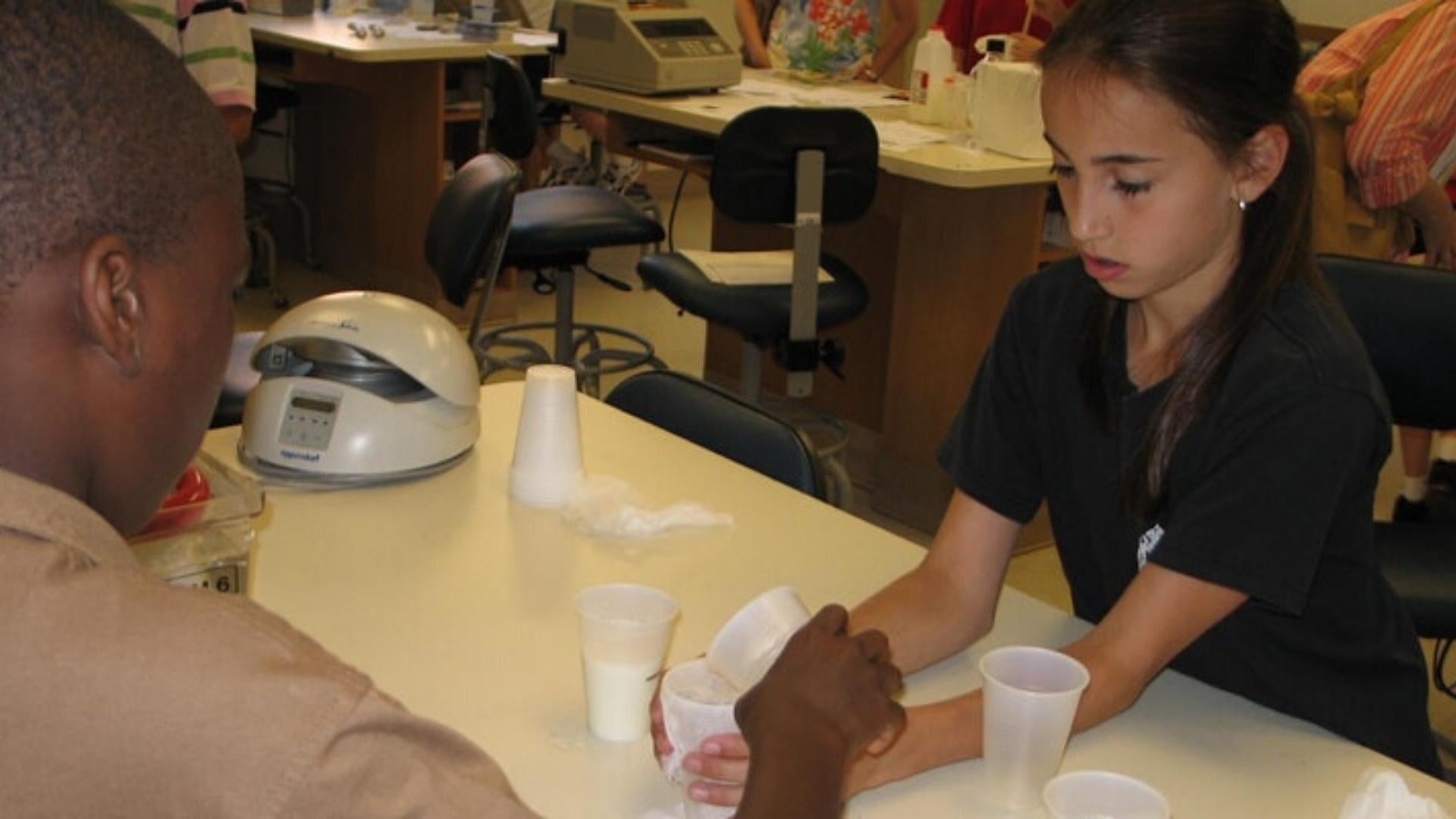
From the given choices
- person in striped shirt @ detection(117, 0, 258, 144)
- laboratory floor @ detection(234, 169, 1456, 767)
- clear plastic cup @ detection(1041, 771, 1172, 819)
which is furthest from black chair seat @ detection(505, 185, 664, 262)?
clear plastic cup @ detection(1041, 771, 1172, 819)

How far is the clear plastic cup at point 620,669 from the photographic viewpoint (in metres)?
1.31

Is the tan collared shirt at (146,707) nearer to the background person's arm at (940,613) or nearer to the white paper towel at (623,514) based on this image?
the background person's arm at (940,613)

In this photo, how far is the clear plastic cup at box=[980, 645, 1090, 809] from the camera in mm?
1229

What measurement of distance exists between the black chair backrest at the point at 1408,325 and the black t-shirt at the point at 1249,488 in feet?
2.55

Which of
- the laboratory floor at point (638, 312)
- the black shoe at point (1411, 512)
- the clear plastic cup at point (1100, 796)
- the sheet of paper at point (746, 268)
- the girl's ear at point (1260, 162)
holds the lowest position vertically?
the laboratory floor at point (638, 312)

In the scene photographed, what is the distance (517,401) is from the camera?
219 cm

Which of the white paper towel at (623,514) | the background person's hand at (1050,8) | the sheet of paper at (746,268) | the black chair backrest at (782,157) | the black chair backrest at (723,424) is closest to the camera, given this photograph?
the white paper towel at (623,514)

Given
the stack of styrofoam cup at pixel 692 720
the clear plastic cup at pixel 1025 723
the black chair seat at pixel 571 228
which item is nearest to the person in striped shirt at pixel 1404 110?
the black chair seat at pixel 571 228

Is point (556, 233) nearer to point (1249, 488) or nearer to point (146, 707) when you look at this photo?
point (1249, 488)

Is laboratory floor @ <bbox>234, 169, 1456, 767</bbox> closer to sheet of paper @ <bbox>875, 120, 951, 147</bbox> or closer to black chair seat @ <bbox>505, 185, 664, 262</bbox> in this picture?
black chair seat @ <bbox>505, 185, 664, 262</bbox>

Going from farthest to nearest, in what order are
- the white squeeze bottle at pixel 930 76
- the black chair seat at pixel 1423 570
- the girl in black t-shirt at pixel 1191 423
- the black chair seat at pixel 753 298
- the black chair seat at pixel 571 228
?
the black chair seat at pixel 571 228 → the white squeeze bottle at pixel 930 76 → the black chair seat at pixel 753 298 → the black chair seat at pixel 1423 570 → the girl in black t-shirt at pixel 1191 423

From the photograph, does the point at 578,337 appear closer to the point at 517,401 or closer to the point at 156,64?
the point at 517,401

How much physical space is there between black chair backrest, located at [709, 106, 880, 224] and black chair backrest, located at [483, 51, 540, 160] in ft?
3.87

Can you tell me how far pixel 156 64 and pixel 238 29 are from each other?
2.43 meters
